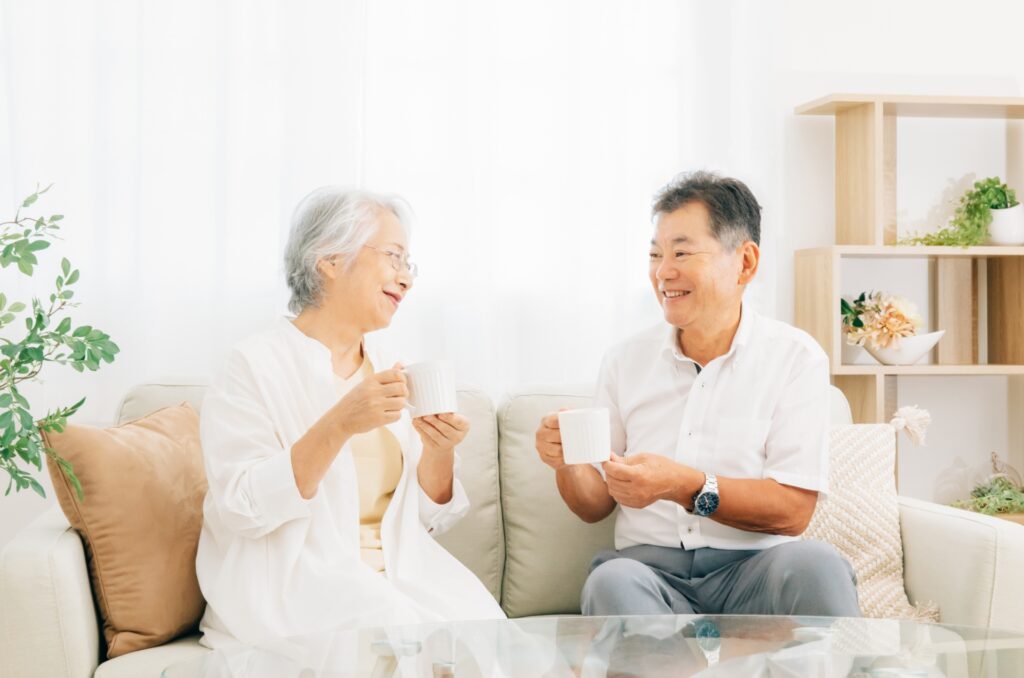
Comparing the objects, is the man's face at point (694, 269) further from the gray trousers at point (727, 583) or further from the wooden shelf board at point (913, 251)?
the wooden shelf board at point (913, 251)

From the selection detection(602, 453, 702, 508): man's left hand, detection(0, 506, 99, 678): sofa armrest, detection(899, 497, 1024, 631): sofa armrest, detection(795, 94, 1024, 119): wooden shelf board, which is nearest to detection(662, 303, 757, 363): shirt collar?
detection(602, 453, 702, 508): man's left hand

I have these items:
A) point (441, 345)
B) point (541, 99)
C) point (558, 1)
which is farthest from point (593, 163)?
point (441, 345)

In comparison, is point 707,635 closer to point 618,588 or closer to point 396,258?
point 618,588

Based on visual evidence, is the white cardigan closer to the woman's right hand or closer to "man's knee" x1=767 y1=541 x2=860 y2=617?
the woman's right hand

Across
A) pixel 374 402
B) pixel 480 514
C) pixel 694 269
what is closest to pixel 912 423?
pixel 694 269

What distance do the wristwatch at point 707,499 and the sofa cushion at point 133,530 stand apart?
96 centimetres

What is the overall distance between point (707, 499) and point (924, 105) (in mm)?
1631

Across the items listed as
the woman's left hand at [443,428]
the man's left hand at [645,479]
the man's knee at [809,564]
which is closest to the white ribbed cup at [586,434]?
the man's left hand at [645,479]

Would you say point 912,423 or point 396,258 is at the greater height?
point 396,258

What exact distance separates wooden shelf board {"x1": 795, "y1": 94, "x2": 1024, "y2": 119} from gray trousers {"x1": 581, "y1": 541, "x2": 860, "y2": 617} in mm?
1501

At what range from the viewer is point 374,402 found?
1846 millimetres

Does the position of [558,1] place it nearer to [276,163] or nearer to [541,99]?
[541,99]

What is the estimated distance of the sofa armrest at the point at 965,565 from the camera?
2072 mm

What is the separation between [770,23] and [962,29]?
68 cm
